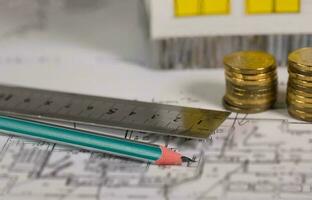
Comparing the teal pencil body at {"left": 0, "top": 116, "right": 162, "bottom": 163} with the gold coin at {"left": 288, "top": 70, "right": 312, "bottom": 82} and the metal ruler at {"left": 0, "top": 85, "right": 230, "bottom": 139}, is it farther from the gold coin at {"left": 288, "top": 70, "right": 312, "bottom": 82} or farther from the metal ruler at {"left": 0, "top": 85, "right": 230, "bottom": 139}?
the gold coin at {"left": 288, "top": 70, "right": 312, "bottom": 82}

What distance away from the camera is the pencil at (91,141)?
770 mm

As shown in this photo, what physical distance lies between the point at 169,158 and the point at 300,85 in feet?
0.59

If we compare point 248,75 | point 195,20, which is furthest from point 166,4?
point 248,75

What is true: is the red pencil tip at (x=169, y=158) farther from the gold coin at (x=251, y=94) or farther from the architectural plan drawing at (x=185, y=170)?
the gold coin at (x=251, y=94)

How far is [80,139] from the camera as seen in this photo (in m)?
0.80

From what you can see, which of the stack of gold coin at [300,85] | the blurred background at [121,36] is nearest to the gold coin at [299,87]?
the stack of gold coin at [300,85]

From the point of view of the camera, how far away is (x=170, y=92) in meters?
0.93

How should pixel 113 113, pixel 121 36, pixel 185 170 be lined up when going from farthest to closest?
1. pixel 121 36
2. pixel 113 113
3. pixel 185 170

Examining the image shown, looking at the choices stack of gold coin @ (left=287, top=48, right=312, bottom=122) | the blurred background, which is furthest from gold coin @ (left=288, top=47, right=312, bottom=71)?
the blurred background

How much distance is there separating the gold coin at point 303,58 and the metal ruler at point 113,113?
0.10 m

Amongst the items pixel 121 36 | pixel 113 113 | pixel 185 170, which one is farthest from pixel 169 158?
pixel 121 36

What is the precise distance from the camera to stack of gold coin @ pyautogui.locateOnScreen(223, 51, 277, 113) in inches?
33.6

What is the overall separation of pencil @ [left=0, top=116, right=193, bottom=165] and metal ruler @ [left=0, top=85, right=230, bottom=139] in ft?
0.12

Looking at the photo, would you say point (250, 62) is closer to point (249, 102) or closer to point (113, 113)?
point (249, 102)
